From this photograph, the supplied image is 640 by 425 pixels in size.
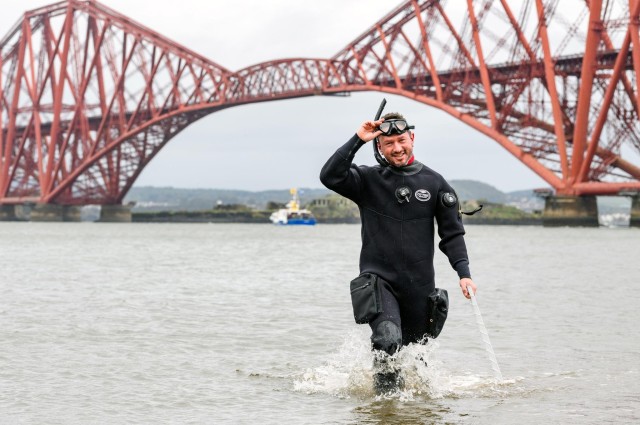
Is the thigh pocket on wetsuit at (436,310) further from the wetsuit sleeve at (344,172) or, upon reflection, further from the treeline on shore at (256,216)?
the treeline on shore at (256,216)

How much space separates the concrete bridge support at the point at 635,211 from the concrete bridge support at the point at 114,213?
57540mm

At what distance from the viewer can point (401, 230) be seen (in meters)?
7.95

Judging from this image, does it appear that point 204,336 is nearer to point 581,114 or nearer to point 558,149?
point 581,114

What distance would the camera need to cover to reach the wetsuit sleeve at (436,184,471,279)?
798 centimetres

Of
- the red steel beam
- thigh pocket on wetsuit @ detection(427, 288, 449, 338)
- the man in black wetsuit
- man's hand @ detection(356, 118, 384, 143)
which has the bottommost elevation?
thigh pocket on wetsuit @ detection(427, 288, 449, 338)

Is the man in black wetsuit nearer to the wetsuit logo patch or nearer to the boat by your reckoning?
the wetsuit logo patch

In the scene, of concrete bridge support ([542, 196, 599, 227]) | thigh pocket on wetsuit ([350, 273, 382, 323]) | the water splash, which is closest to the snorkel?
thigh pocket on wetsuit ([350, 273, 382, 323])

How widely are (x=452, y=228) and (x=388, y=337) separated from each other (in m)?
0.95

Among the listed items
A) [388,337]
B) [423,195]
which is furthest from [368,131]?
[388,337]

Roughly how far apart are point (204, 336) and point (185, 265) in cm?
1951

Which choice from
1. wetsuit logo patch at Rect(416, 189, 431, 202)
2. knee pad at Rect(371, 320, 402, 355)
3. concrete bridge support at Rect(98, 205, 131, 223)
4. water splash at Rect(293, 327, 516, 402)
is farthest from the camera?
concrete bridge support at Rect(98, 205, 131, 223)

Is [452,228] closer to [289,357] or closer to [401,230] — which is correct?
[401,230]

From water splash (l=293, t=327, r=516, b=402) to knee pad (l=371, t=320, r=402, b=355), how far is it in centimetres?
34

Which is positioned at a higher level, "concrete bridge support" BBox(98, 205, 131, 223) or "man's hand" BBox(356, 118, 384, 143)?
"man's hand" BBox(356, 118, 384, 143)
